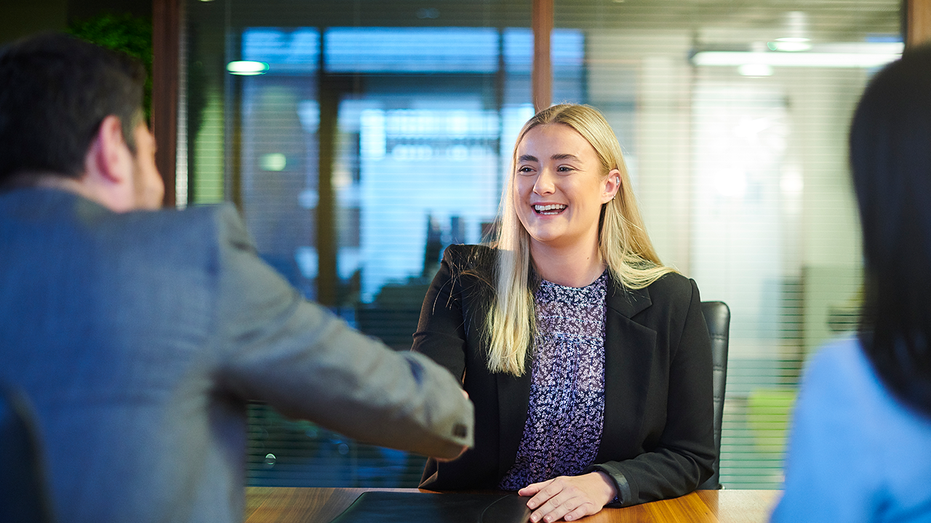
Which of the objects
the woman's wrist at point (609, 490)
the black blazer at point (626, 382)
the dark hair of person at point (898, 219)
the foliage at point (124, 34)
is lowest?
the woman's wrist at point (609, 490)

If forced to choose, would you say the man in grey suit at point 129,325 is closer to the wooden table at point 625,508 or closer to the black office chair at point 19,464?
the black office chair at point 19,464

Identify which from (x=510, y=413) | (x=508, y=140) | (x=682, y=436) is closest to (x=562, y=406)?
(x=510, y=413)

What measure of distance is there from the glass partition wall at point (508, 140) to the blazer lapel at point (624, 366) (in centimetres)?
146

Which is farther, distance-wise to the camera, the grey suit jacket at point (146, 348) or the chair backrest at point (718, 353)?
the chair backrest at point (718, 353)

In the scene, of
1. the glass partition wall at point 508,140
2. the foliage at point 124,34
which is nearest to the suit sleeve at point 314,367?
the glass partition wall at point 508,140

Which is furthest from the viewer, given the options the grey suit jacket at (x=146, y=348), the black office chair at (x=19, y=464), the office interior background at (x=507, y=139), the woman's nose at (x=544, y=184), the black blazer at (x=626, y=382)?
the office interior background at (x=507, y=139)

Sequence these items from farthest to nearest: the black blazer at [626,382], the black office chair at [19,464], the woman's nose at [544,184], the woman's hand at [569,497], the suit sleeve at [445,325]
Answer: the woman's nose at [544,184]
the suit sleeve at [445,325]
the black blazer at [626,382]
the woman's hand at [569,497]
the black office chair at [19,464]

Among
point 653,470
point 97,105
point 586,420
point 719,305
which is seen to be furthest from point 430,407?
point 719,305

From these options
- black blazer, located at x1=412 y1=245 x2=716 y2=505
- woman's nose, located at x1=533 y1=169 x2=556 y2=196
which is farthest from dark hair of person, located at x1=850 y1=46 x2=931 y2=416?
woman's nose, located at x1=533 y1=169 x2=556 y2=196

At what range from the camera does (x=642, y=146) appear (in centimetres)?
310

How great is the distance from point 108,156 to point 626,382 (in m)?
1.24

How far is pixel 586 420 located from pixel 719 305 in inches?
19.8

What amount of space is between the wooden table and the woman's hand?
2 centimetres

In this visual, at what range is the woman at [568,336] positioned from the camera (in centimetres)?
160
